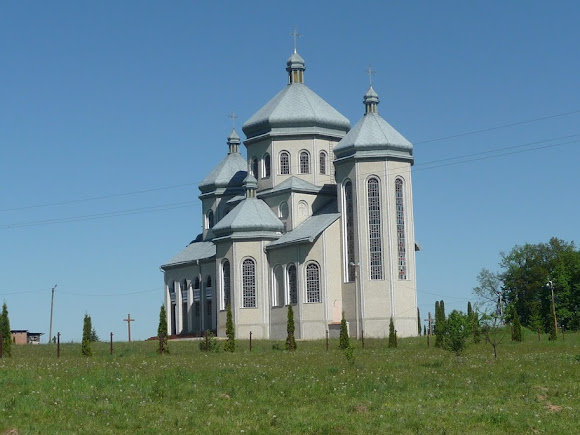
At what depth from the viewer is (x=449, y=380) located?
22891mm

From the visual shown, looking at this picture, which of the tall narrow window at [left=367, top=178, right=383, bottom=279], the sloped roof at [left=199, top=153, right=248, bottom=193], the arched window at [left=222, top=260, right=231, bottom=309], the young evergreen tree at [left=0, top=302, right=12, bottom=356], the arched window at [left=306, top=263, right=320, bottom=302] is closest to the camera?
the young evergreen tree at [left=0, top=302, right=12, bottom=356]

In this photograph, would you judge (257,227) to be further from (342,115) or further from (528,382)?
(528,382)

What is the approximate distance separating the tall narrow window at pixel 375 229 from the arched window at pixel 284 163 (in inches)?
283

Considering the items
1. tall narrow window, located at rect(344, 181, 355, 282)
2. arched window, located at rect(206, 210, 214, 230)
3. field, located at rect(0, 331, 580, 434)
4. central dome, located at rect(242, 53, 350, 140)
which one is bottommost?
field, located at rect(0, 331, 580, 434)

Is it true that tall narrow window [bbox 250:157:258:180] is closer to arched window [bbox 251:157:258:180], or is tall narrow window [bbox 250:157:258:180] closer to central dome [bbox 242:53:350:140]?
arched window [bbox 251:157:258:180]

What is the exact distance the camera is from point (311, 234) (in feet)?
173

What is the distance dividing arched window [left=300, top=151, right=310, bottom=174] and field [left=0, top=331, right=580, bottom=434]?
102ft

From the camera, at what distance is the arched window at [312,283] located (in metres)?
52.8

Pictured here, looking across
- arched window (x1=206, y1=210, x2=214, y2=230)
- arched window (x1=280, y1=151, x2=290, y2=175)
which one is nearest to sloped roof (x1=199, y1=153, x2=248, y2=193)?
arched window (x1=206, y1=210, x2=214, y2=230)

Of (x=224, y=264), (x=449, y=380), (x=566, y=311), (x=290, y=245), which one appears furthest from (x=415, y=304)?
(x=449, y=380)

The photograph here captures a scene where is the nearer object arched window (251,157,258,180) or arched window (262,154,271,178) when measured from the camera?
arched window (262,154,271,178)

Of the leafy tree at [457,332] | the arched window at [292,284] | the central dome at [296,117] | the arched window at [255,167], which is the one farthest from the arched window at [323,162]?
the leafy tree at [457,332]

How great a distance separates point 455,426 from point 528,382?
574cm

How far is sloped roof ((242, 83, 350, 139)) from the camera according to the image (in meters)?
57.8
